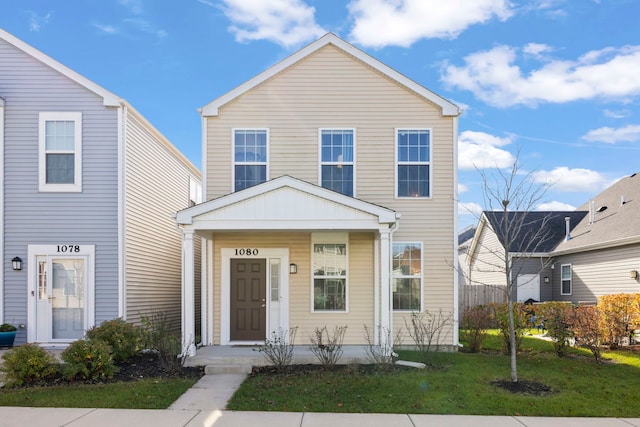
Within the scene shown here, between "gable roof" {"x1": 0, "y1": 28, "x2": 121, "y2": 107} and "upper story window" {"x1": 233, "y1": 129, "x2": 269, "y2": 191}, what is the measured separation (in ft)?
9.36

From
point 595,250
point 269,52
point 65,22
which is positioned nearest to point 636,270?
point 595,250

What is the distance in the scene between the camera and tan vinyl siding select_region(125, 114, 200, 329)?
1177 cm

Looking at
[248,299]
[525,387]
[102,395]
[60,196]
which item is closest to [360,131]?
[248,299]

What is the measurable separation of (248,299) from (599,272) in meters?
11.8

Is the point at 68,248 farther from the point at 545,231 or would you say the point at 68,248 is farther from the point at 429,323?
the point at 545,231

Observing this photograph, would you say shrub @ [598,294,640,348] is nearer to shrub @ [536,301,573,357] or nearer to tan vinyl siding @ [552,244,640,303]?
shrub @ [536,301,573,357]

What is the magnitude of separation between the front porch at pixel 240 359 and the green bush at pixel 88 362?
1585mm

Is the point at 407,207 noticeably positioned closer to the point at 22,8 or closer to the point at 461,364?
the point at 461,364

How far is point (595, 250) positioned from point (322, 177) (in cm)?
1058

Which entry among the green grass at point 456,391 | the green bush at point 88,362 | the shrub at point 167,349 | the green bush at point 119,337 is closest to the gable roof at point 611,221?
the green grass at point 456,391

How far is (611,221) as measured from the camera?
1683 centimetres

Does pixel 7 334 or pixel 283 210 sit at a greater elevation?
pixel 283 210

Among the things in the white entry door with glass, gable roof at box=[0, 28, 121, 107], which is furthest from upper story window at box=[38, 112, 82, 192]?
the white entry door with glass

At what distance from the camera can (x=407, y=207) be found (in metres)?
11.6
